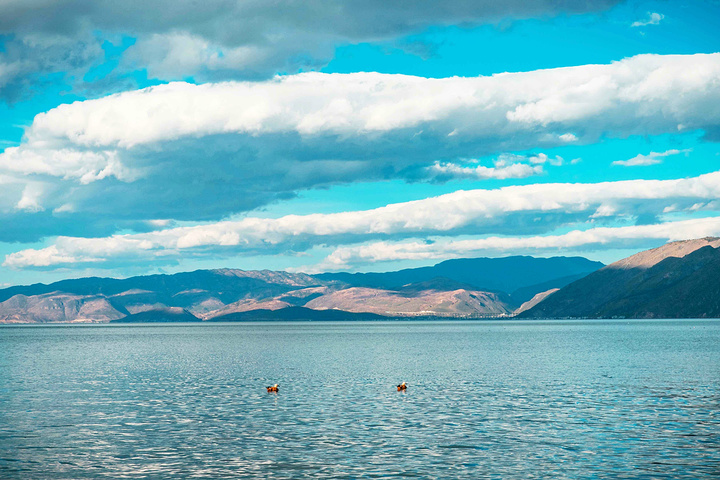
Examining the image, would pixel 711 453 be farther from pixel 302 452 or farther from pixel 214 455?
pixel 214 455

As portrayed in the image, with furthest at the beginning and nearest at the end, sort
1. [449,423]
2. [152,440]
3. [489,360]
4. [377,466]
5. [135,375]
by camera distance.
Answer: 1. [489,360]
2. [135,375]
3. [449,423]
4. [152,440]
5. [377,466]

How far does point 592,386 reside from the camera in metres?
90.0

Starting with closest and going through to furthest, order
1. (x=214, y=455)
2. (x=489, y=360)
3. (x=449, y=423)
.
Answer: (x=214, y=455)
(x=449, y=423)
(x=489, y=360)

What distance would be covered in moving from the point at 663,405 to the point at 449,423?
24730 mm

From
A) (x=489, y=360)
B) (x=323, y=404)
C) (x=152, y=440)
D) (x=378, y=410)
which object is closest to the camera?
(x=152, y=440)

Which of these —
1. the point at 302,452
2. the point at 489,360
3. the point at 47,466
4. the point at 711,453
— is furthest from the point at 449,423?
the point at 489,360

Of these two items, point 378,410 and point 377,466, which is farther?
point 378,410

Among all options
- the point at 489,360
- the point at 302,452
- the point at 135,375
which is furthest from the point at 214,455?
the point at 489,360

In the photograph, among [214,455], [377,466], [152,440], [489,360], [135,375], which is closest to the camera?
[377,466]

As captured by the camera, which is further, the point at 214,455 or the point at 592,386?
the point at 592,386

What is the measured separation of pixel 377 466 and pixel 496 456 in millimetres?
8526

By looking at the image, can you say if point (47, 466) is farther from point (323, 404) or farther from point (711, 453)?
point (711, 453)

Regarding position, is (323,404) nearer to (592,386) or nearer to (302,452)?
(302,452)

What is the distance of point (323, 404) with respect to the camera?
7569cm
